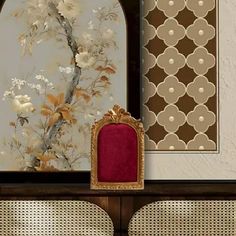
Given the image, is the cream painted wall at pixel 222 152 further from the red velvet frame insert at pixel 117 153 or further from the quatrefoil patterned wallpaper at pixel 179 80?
the red velvet frame insert at pixel 117 153

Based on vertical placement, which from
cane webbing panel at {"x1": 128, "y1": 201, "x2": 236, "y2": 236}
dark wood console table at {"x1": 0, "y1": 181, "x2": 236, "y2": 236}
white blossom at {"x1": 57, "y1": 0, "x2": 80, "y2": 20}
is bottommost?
cane webbing panel at {"x1": 128, "y1": 201, "x2": 236, "y2": 236}

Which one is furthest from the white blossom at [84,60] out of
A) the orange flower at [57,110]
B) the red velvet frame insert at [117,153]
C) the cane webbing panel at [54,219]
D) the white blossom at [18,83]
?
the cane webbing panel at [54,219]

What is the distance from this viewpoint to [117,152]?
2576 millimetres

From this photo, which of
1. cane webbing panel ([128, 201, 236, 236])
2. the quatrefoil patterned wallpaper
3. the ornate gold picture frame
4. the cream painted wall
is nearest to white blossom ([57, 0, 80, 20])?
the quatrefoil patterned wallpaper

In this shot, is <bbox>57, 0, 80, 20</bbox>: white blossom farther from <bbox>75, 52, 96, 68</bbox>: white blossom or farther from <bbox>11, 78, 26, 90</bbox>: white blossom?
<bbox>11, 78, 26, 90</bbox>: white blossom

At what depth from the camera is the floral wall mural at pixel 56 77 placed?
2.85 meters

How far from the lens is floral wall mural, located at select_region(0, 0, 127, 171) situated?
9.36 ft

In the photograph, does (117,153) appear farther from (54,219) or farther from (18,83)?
(18,83)

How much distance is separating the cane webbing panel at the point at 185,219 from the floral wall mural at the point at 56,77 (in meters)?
0.48

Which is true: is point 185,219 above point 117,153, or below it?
below

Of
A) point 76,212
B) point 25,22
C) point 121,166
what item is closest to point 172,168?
point 121,166

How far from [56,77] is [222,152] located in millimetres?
977

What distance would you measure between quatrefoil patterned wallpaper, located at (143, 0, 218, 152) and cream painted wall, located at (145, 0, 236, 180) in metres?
0.04

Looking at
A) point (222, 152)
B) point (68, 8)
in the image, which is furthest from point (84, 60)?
point (222, 152)
